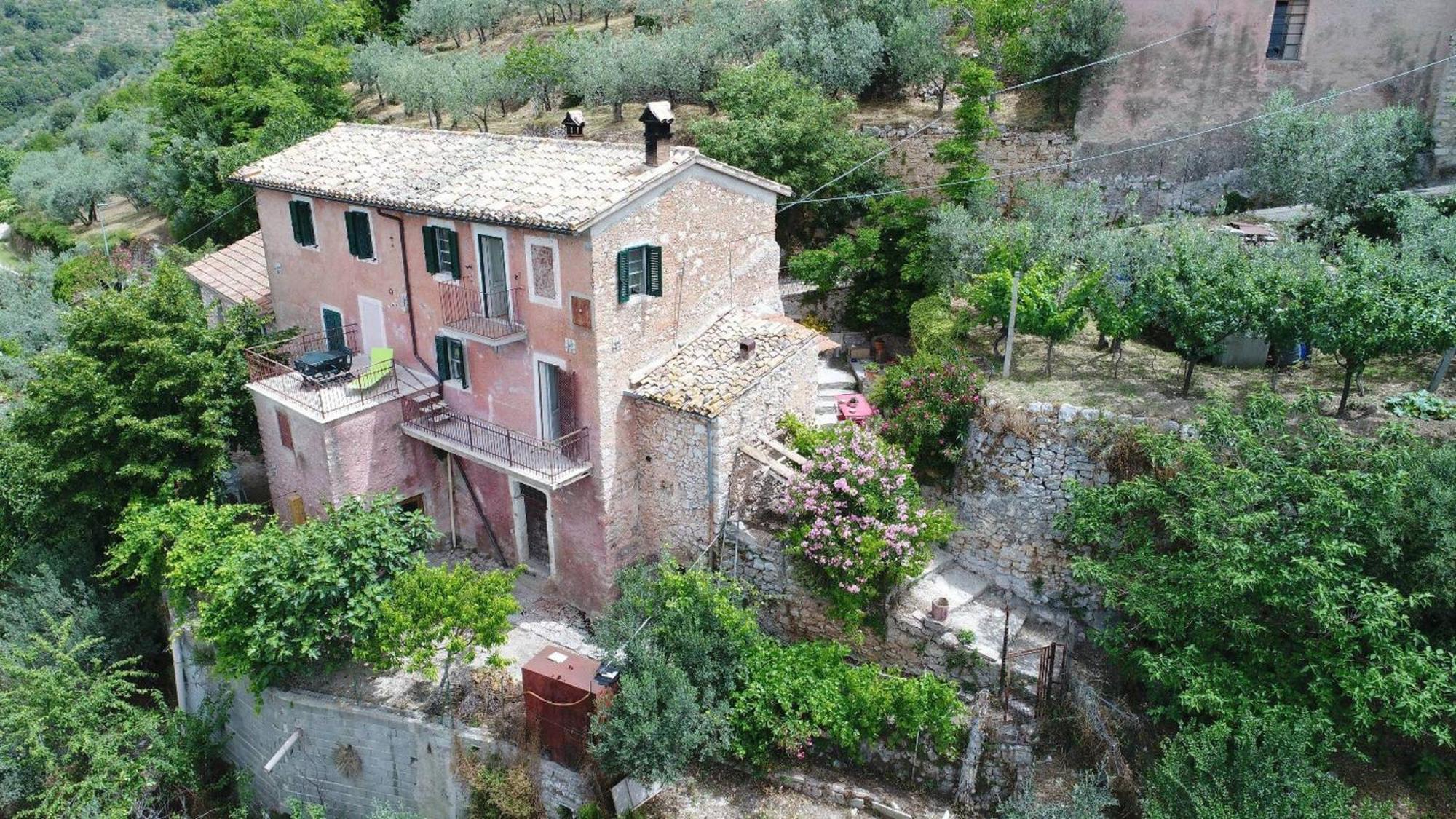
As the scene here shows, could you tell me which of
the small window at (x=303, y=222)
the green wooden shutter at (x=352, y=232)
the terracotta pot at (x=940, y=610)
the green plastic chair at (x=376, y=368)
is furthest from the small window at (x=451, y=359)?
the terracotta pot at (x=940, y=610)

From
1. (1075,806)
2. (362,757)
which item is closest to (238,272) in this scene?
(362,757)

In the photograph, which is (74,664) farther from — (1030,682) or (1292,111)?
(1292,111)

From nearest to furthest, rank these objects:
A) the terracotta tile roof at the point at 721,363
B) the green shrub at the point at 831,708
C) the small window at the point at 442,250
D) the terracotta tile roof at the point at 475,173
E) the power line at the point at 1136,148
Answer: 1. the green shrub at the point at 831,708
2. the terracotta tile roof at the point at 475,173
3. the terracotta tile roof at the point at 721,363
4. the small window at the point at 442,250
5. the power line at the point at 1136,148

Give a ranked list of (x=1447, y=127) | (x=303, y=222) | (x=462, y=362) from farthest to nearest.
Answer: (x=1447, y=127), (x=303, y=222), (x=462, y=362)

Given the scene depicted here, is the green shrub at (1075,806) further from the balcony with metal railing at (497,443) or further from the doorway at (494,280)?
the doorway at (494,280)

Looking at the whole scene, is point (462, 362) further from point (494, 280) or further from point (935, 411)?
point (935, 411)

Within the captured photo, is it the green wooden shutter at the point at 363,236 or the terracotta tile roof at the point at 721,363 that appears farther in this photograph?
the green wooden shutter at the point at 363,236

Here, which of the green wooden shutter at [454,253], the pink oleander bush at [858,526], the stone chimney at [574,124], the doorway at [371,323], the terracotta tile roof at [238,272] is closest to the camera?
the pink oleander bush at [858,526]

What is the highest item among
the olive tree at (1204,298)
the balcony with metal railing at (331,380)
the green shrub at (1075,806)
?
the olive tree at (1204,298)

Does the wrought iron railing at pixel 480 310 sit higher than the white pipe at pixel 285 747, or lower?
higher
